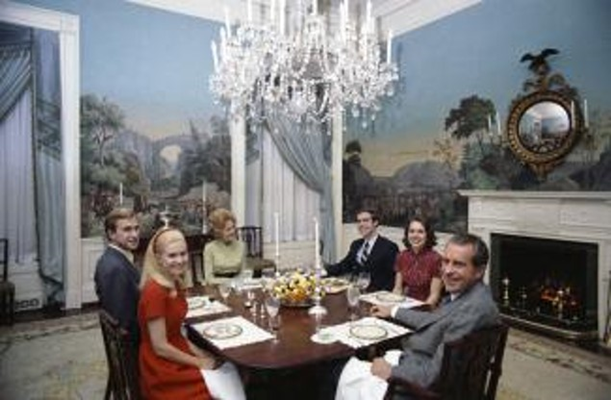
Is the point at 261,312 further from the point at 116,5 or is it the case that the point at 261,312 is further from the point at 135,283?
the point at 116,5

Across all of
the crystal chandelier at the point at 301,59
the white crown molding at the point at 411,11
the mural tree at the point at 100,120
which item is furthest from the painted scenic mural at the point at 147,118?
the white crown molding at the point at 411,11

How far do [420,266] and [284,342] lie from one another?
4.47 ft

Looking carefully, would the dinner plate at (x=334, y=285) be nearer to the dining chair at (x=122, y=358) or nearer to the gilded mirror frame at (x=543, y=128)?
the dining chair at (x=122, y=358)

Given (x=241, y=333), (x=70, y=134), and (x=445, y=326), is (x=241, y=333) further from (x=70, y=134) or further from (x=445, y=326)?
(x=70, y=134)

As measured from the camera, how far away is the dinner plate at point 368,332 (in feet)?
6.92

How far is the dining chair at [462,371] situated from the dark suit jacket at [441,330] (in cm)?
6

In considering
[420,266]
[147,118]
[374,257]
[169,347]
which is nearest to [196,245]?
[147,118]

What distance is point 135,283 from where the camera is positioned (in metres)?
2.38

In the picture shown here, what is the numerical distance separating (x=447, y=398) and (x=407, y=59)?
202 inches

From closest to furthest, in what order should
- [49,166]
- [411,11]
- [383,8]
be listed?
[49,166]
[411,11]
[383,8]

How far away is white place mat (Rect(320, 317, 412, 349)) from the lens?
2073mm

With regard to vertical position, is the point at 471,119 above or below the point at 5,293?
above

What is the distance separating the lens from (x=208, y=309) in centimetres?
259

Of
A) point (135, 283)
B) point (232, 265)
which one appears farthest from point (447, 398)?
point (232, 265)
